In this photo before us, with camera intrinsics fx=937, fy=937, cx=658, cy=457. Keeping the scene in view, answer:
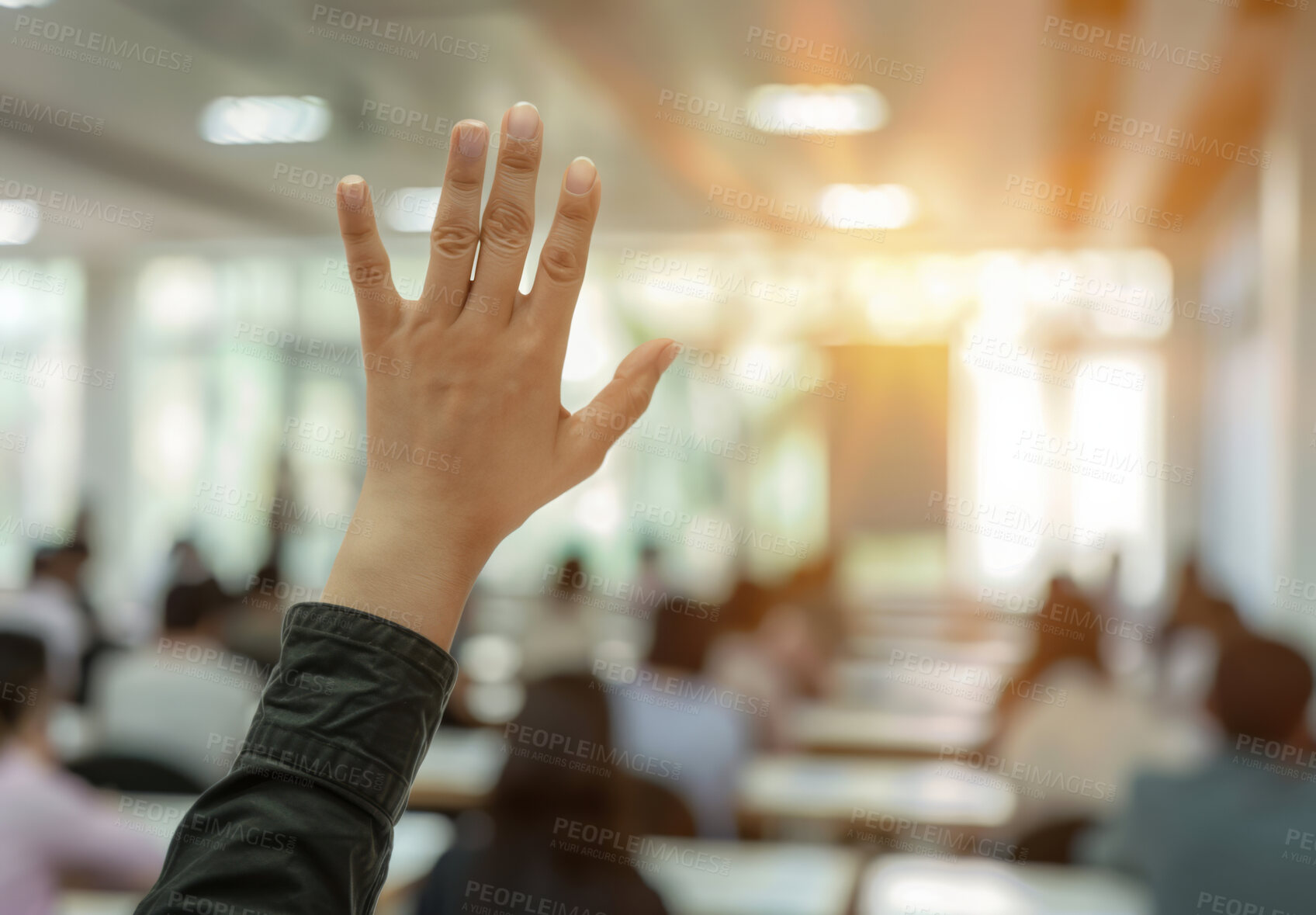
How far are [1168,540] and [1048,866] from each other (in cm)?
366

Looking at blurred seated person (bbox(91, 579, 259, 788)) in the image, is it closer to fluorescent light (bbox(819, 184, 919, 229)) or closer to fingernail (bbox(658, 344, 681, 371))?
fingernail (bbox(658, 344, 681, 371))

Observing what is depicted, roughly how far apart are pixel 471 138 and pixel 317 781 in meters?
0.32

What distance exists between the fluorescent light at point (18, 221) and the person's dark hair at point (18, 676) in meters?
3.84

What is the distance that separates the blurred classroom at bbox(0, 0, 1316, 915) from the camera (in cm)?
185

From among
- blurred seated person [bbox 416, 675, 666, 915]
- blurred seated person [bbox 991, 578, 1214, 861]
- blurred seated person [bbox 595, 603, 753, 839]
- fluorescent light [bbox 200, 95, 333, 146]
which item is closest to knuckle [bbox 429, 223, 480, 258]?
blurred seated person [bbox 416, 675, 666, 915]

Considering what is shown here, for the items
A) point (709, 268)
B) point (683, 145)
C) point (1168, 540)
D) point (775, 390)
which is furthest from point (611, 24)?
point (1168, 540)

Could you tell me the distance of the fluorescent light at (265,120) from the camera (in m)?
3.97

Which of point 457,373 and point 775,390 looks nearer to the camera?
point 457,373

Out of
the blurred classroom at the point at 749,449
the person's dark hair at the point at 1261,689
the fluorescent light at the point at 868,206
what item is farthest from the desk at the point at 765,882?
the fluorescent light at the point at 868,206

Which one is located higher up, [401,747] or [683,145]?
[683,145]

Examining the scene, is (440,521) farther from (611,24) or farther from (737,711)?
(611,24)

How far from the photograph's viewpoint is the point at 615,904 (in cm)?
145

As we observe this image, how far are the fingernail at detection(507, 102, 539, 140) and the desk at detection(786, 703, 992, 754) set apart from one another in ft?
9.86

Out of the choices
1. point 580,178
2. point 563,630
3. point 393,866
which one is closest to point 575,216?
point 580,178
